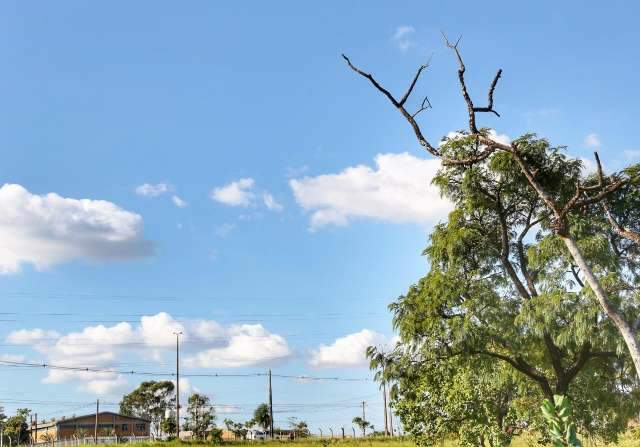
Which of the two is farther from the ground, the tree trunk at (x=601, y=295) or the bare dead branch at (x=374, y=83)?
the bare dead branch at (x=374, y=83)

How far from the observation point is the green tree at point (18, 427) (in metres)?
81.5

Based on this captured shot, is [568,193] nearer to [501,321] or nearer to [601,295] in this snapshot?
[501,321]

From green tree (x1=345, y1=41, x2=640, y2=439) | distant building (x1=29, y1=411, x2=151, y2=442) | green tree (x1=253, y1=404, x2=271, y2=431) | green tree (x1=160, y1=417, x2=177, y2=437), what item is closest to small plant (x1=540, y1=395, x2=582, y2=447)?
green tree (x1=345, y1=41, x2=640, y2=439)

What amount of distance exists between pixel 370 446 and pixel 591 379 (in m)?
27.0

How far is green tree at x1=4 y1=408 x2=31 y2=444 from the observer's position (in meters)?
81.5

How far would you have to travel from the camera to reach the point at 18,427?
266 ft

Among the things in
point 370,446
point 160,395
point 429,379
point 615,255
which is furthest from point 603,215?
point 160,395

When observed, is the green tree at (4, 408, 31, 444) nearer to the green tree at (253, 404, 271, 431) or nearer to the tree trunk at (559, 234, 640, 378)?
the green tree at (253, 404, 271, 431)

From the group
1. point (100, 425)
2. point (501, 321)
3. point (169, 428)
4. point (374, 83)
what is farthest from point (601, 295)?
point (100, 425)

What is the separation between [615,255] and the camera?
72.0ft

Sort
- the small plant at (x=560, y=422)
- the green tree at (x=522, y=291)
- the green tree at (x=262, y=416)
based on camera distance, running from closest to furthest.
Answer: the small plant at (x=560, y=422) < the green tree at (x=522, y=291) < the green tree at (x=262, y=416)

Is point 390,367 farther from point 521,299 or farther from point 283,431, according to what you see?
point 283,431

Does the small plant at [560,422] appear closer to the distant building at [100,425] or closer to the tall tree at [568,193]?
the tall tree at [568,193]

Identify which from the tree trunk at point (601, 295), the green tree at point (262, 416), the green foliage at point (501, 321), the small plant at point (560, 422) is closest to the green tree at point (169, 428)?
the green tree at point (262, 416)
